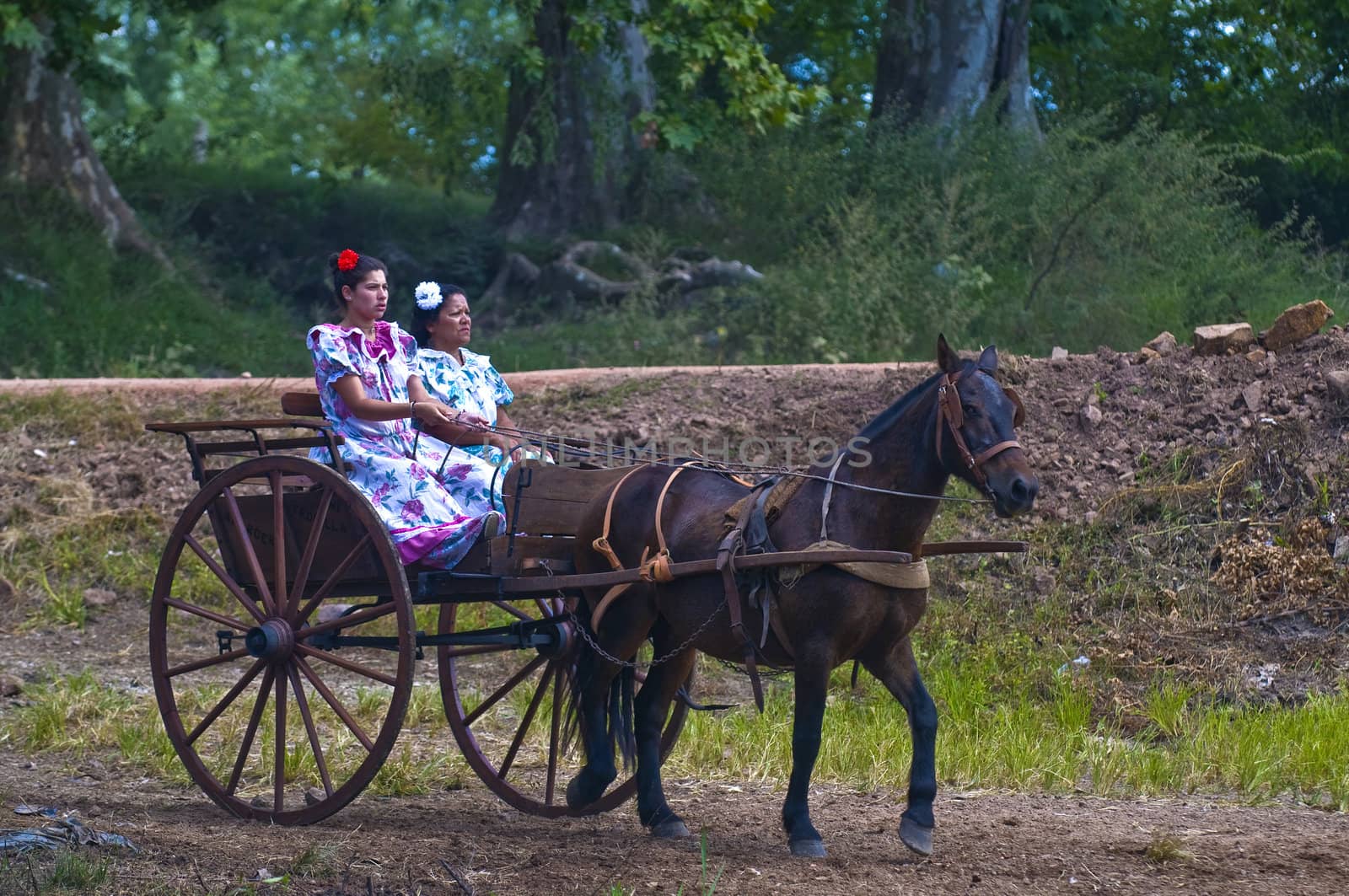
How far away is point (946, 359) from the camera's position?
5.29 m

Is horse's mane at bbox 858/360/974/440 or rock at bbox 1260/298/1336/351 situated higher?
rock at bbox 1260/298/1336/351

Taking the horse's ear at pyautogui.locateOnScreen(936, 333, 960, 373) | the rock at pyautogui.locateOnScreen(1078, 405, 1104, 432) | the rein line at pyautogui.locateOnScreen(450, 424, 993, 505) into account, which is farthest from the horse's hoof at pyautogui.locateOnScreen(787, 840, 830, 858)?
the rock at pyautogui.locateOnScreen(1078, 405, 1104, 432)

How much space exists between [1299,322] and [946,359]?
5531 millimetres

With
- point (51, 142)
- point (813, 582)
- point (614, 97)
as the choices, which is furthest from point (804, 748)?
point (51, 142)

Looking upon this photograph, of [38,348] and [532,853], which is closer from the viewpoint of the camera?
[532,853]

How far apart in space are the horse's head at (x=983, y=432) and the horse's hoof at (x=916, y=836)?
1189 millimetres

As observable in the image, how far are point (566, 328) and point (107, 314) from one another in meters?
4.42

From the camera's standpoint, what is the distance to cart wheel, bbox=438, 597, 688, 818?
21.7 ft

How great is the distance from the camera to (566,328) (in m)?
15.1

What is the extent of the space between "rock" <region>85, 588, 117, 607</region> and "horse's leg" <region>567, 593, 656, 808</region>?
473 centimetres

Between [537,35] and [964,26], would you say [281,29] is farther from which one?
[964,26]

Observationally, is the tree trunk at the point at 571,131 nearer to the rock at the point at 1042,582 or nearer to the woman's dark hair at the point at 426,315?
the rock at the point at 1042,582

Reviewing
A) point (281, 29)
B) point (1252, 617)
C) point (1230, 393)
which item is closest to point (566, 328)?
point (1230, 393)

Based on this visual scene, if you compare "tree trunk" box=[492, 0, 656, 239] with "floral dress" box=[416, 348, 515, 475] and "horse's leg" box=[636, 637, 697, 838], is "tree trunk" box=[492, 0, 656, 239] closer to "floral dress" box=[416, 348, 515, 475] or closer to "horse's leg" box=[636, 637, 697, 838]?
"floral dress" box=[416, 348, 515, 475]
